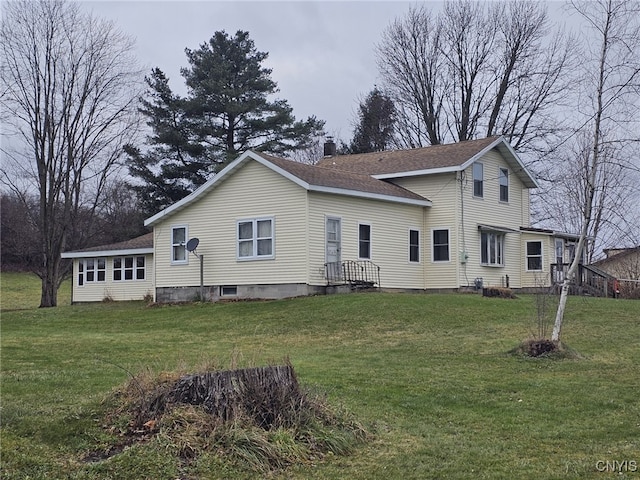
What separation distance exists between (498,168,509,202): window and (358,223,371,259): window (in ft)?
24.7

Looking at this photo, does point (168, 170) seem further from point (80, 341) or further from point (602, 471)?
point (602, 471)

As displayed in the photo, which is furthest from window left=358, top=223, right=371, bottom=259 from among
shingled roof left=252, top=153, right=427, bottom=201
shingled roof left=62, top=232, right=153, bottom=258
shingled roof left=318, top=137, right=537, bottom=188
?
shingled roof left=62, top=232, right=153, bottom=258

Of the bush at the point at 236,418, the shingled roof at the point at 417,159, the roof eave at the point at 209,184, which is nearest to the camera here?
the bush at the point at 236,418

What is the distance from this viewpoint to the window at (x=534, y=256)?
31438mm

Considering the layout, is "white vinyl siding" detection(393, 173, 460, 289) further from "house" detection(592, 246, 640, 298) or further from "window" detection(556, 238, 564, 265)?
"house" detection(592, 246, 640, 298)

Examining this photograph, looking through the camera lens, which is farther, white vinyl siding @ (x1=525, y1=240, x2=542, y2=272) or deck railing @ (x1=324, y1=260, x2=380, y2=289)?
white vinyl siding @ (x1=525, y1=240, x2=542, y2=272)

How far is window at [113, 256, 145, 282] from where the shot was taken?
1318 inches

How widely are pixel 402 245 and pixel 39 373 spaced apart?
17586 millimetres

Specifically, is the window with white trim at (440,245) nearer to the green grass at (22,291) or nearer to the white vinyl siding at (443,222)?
the white vinyl siding at (443,222)

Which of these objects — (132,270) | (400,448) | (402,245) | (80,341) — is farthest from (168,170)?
(400,448)

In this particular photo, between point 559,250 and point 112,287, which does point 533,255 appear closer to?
point 559,250

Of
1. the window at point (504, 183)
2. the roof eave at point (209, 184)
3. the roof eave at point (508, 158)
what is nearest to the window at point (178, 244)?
the roof eave at point (209, 184)

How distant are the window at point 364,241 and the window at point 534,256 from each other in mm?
8885

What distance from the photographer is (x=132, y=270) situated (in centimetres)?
3369
